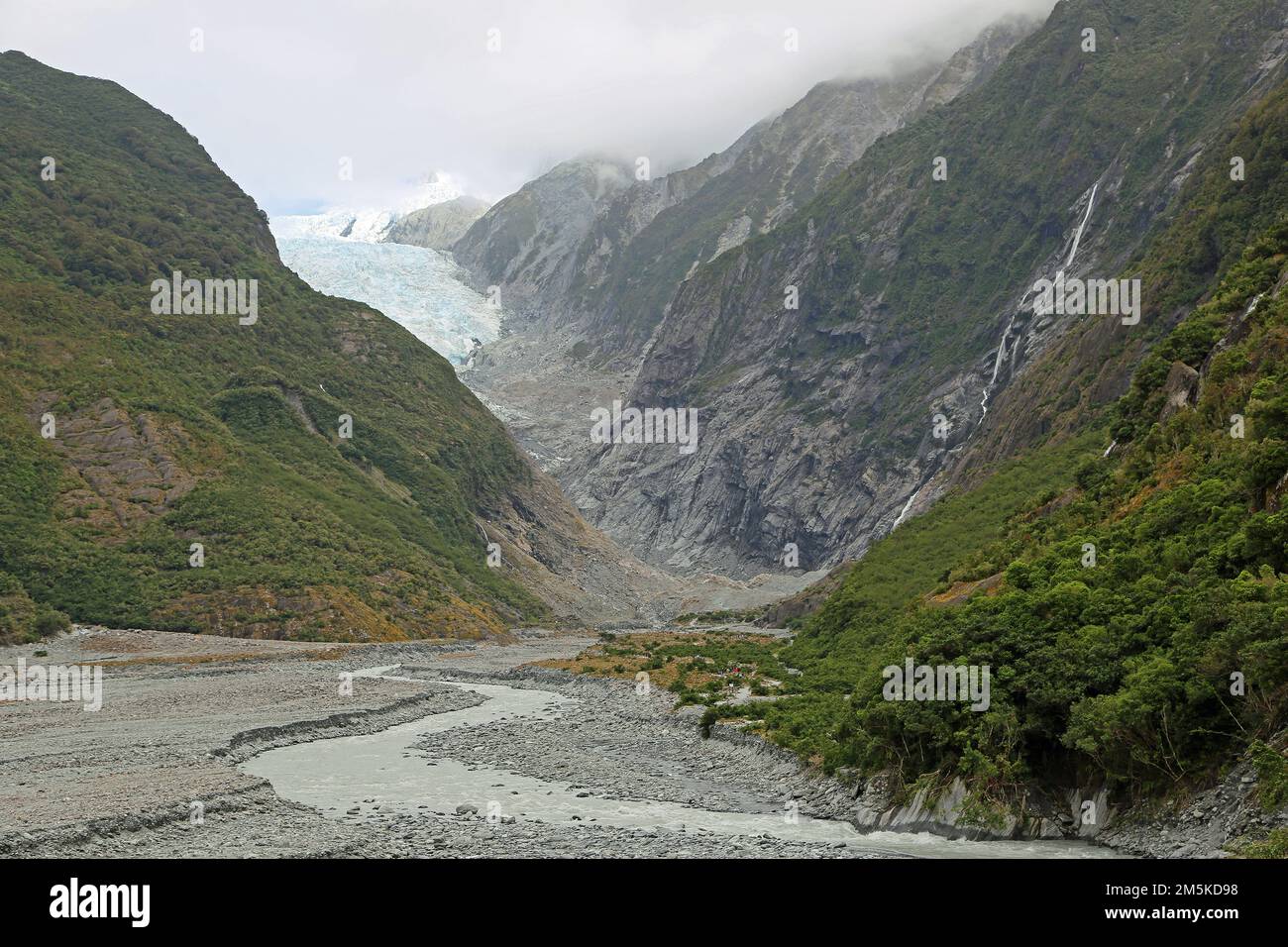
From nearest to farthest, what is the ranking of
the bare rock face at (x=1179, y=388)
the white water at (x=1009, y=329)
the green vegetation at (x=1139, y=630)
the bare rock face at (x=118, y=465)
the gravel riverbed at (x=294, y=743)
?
the green vegetation at (x=1139, y=630) < the gravel riverbed at (x=294, y=743) < the bare rock face at (x=1179, y=388) < the bare rock face at (x=118, y=465) < the white water at (x=1009, y=329)

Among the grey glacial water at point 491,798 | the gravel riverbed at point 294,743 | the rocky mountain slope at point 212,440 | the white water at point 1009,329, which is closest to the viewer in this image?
the grey glacial water at point 491,798

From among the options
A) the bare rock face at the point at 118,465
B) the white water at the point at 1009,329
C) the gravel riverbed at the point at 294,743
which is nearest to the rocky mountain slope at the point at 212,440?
the bare rock face at the point at 118,465

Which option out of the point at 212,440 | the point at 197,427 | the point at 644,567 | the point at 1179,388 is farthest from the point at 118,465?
the point at 644,567

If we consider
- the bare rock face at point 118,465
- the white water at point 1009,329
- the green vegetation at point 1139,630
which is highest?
the white water at point 1009,329

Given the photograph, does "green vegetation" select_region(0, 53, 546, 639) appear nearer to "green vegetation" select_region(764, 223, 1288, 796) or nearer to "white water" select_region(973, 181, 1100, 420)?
"green vegetation" select_region(764, 223, 1288, 796)

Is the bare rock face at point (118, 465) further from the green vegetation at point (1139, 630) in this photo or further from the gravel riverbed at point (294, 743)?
the green vegetation at point (1139, 630)
